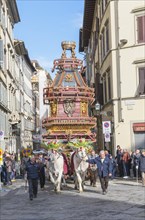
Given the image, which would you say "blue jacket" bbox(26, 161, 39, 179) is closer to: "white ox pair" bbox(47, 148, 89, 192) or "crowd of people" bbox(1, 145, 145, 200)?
"crowd of people" bbox(1, 145, 145, 200)

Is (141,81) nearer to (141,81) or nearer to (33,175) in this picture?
(141,81)

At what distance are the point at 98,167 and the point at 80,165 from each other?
1213 mm

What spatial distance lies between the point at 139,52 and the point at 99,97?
8.87 metres

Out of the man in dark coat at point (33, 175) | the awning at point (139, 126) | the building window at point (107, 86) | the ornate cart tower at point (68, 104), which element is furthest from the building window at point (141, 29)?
the man in dark coat at point (33, 175)

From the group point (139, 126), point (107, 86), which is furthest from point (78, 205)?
point (107, 86)

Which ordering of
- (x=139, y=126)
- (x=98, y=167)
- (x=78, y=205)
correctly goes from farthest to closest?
(x=139, y=126), (x=98, y=167), (x=78, y=205)

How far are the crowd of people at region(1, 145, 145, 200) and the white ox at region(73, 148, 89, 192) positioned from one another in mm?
291

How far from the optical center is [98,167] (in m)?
17.5

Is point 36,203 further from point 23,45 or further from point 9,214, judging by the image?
point 23,45

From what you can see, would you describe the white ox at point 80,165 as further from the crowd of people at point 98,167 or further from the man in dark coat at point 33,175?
the man in dark coat at point 33,175

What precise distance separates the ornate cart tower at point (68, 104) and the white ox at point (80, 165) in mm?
3730

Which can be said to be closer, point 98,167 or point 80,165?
point 98,167

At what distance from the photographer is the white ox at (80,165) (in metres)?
18.2

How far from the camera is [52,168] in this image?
18.6m
